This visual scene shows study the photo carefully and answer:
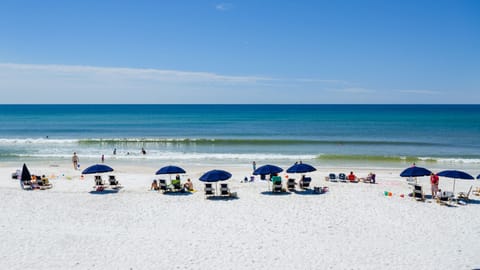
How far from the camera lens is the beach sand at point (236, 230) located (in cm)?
904

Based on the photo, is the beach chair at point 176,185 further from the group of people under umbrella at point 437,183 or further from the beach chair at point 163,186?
the group of people under umbrella at point 437,183


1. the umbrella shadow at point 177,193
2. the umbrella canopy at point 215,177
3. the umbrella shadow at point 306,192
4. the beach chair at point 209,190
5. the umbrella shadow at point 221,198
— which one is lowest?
the umbrella shadow at point 221,198

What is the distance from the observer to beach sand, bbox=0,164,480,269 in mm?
9039

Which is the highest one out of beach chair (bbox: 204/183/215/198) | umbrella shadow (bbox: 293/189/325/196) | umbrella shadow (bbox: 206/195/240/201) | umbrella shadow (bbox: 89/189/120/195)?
beach chair (bbox: 204/183/215/198)

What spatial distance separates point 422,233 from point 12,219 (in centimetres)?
1298

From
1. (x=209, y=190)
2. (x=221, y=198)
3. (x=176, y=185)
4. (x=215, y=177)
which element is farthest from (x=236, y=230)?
(x=176, y=185)

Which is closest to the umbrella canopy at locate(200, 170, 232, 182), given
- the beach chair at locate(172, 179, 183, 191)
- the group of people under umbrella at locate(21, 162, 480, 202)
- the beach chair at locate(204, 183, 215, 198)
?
the group of people under umbrella at locate(21, 162, 480, 202)

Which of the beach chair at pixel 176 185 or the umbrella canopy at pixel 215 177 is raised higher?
the umbrella canopy at pixel 215 177

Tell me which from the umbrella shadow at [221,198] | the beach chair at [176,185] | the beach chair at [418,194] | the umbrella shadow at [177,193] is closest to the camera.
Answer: the beach chair at [418,194]

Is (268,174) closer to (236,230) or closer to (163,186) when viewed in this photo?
(163,186)

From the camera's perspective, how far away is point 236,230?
11164mm

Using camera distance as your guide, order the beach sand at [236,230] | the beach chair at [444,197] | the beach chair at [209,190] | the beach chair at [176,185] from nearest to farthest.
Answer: the beach sand at [236,230], the beach chair at [444,197], the beach chair at [209,190], the beach chair at [176,185]

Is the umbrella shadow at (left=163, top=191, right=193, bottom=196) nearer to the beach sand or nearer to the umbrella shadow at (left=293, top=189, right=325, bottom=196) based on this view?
the beach sand

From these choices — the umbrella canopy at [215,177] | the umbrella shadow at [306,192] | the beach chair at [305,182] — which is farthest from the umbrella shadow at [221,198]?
the beach chair at [305,182]
